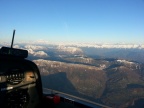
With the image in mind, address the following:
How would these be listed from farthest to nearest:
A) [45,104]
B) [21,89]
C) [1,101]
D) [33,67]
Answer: [45,104] → [33,67] → [21,89] → [1,101]

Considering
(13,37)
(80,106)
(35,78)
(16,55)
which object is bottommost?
(80,106)

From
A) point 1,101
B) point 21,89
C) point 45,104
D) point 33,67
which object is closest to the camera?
point 1,101

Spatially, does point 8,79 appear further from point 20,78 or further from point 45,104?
point 45,104

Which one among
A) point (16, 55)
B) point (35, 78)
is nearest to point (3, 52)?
point (16, 55)

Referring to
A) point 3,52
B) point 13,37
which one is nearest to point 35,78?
point 3,52

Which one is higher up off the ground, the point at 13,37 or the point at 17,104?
the point at 13,37

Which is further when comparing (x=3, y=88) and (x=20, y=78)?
(x=20, y=78)

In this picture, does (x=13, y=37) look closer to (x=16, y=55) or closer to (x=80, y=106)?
(x=16, y=55)
